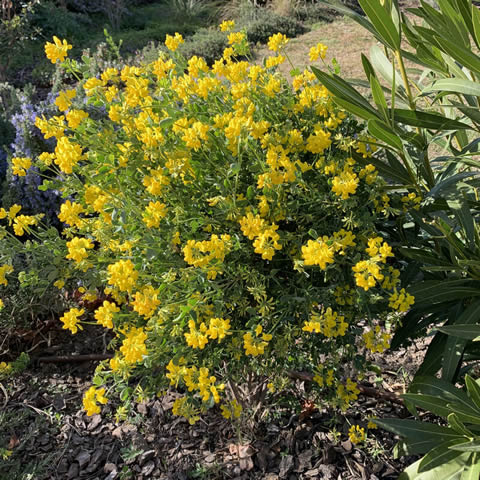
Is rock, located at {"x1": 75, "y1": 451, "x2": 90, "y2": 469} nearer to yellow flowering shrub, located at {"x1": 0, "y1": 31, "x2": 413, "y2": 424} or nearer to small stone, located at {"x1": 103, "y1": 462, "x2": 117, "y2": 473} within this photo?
small stone, located at {"x1": 103, "y1": 462, "x2": 117, "y2": 473}

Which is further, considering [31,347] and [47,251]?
[31,347]

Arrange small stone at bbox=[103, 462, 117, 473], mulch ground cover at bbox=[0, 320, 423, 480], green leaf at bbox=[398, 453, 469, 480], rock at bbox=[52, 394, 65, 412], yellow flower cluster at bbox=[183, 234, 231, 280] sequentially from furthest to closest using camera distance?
rock at bbox=[52, 394, 65, 412] < small stone at bbox=[103, 462, 117, 473] < mulch ground cover at bbox=[0, 320, 423, 480] < green leaf at bbox=[398, 453, 469, 480] < yellow flower cluster at bbox=[183, 234, 231, 280]

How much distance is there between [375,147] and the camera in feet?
5.95

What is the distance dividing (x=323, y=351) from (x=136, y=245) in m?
0.77

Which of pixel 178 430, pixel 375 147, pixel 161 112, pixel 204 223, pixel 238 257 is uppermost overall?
pixel 161 112

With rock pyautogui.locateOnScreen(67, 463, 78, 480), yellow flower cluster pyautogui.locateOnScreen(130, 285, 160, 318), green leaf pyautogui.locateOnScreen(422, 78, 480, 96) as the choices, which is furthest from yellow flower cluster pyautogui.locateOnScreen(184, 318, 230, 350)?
rock pyautogui.locateOnScreen(67, 463, 78, 480)

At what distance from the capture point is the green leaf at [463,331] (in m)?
1.60

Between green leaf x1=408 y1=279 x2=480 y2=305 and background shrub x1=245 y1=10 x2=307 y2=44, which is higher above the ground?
background shrub x1=245 y1=10 x2=307 y2=44

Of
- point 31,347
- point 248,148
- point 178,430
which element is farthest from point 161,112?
point 31,347

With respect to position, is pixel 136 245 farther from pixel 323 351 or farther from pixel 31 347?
pixel 31 347

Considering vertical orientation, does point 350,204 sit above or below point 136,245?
above

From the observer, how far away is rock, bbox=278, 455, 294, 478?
210cm

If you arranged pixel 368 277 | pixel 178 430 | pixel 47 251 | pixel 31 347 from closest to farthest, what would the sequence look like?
1. pixel 368 277
2. pixel 47 251
3. pixel 178 430
4. pixel 31 347

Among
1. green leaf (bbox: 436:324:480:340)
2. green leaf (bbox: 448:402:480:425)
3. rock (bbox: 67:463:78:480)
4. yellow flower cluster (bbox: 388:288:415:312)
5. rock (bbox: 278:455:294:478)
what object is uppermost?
yellow flower cluster (bbox: 388:288:415:312)
